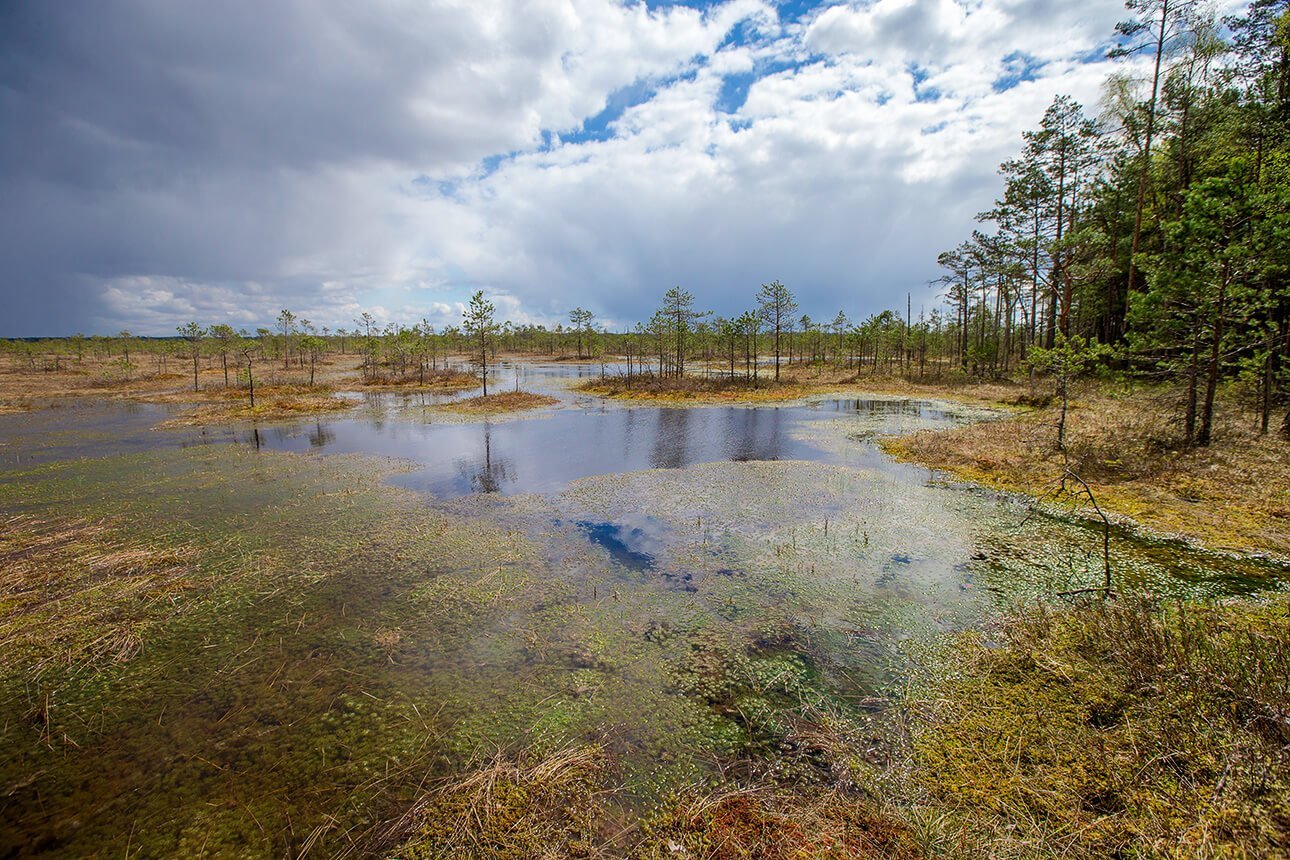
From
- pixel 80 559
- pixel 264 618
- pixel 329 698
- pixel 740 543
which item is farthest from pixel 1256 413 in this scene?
pixel 80 559

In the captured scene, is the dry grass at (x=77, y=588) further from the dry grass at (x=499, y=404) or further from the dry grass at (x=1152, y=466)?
the dry grass at (x=499, y=404)

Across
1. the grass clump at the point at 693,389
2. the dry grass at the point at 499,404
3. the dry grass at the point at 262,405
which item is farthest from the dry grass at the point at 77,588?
the grass clump at the point at 693,389

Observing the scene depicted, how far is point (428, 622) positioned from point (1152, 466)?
60.9 feet

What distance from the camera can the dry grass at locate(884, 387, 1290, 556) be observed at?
999 centimetres

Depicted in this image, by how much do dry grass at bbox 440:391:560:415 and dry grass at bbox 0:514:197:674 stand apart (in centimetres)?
2070

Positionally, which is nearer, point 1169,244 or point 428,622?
point 428,622

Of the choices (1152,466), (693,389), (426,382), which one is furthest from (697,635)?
(426,382)

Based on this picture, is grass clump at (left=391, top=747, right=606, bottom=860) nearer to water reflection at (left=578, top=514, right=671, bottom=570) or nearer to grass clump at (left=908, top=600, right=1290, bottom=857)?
grass clump at (left=908, top=600, right=1290, bottom=857)

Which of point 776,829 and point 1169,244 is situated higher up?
point 1169,244

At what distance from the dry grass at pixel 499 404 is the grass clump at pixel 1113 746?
29485 mm

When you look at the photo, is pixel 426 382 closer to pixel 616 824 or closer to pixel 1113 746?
pixel 616 824

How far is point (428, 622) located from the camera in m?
7.58

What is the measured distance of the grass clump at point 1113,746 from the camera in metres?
3.46

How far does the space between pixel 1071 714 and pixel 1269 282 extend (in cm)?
2353
